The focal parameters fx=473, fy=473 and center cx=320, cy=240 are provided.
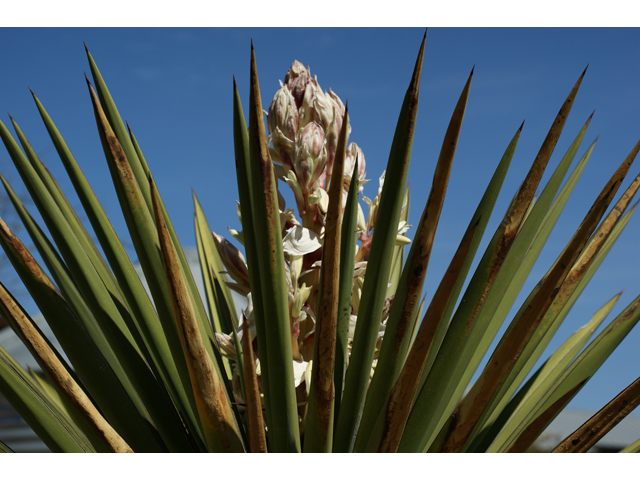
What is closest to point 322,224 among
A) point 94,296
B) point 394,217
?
point 394,217

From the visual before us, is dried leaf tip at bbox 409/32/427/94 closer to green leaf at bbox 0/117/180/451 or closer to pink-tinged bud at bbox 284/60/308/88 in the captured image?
pink-tinged bud at bbox 284/60/308/88

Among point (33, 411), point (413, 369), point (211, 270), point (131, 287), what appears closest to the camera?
point (413, 369)

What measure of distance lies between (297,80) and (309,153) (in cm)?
16

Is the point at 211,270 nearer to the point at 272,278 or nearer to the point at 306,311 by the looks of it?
the point at 306,311

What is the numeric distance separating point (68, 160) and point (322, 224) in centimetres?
44

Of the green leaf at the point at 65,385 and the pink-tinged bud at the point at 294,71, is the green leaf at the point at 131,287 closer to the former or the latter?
the green leaf at the point at 65,385

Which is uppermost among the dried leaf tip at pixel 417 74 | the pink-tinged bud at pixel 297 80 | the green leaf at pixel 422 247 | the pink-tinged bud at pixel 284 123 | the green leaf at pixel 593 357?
the pink-tinged bud at pixel 297 80

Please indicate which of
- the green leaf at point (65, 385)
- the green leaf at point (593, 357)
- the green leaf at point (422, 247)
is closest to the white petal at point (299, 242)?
the green leaf at point (422, 247)

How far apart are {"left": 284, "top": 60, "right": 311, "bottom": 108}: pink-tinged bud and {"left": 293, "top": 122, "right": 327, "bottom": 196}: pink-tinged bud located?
8cm

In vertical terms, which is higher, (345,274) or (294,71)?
(294,71)

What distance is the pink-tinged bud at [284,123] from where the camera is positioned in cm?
84

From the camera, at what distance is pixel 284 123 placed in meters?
0.84

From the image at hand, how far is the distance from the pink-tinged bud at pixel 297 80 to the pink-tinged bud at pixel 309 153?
82mm

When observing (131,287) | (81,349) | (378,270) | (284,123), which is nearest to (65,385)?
(81,349)
